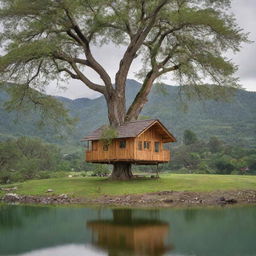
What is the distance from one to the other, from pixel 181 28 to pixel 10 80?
1362 cm

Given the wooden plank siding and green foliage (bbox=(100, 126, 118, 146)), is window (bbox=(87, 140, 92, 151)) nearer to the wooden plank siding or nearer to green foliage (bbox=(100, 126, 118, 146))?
the wooden plank siding

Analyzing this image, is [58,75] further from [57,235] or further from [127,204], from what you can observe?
[57,235]

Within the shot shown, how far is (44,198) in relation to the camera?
27750mm

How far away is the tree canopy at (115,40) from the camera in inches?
1142

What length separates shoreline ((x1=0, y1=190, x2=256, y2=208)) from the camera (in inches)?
980

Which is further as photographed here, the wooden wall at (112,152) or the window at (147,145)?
the window at (147,145)

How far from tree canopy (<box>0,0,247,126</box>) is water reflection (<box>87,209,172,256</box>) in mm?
14492

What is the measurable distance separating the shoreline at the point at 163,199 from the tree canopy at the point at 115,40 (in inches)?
344

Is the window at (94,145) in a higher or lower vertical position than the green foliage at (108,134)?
lower

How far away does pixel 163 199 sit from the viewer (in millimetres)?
25844

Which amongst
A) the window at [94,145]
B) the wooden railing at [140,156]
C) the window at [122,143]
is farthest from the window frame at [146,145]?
the window at [94,145]

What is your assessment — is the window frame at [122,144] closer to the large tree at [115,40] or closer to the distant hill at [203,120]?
the large tree at [115,40]

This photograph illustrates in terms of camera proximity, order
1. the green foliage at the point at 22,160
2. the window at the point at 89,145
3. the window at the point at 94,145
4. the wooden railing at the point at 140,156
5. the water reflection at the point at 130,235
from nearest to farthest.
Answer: the water reflection at the point at 130,235, the wooden railing at the point at 140,156, the window at the point at 94,145, the window at the point at 89,145, the green foliage at the point at 22,160

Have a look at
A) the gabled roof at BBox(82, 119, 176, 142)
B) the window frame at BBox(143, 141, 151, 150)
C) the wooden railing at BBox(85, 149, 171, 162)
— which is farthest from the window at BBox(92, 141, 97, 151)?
the window frame at BBox(143, 141, 151, 150)
